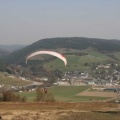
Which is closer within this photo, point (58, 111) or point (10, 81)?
point (58, 111)

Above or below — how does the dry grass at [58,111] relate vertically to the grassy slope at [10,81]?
above

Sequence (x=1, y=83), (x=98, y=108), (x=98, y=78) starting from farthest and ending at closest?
(x=98, y=78), (x=1, y=83), (x=98, y=108)

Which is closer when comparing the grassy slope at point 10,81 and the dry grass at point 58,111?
the dry grass at point 58,111

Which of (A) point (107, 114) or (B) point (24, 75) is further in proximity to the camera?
(B) point (24, 75)

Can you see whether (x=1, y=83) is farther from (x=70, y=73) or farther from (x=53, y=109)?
(x=53, y=109)

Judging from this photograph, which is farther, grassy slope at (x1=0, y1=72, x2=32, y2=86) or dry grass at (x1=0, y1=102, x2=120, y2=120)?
grassy slope at (x1=0, y1=72, x2=32, y2=86)

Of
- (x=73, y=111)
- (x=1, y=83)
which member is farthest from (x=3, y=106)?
(x=1, y=83)

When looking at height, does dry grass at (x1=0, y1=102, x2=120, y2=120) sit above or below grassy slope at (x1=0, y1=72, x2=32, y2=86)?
above

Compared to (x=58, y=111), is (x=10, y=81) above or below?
below
